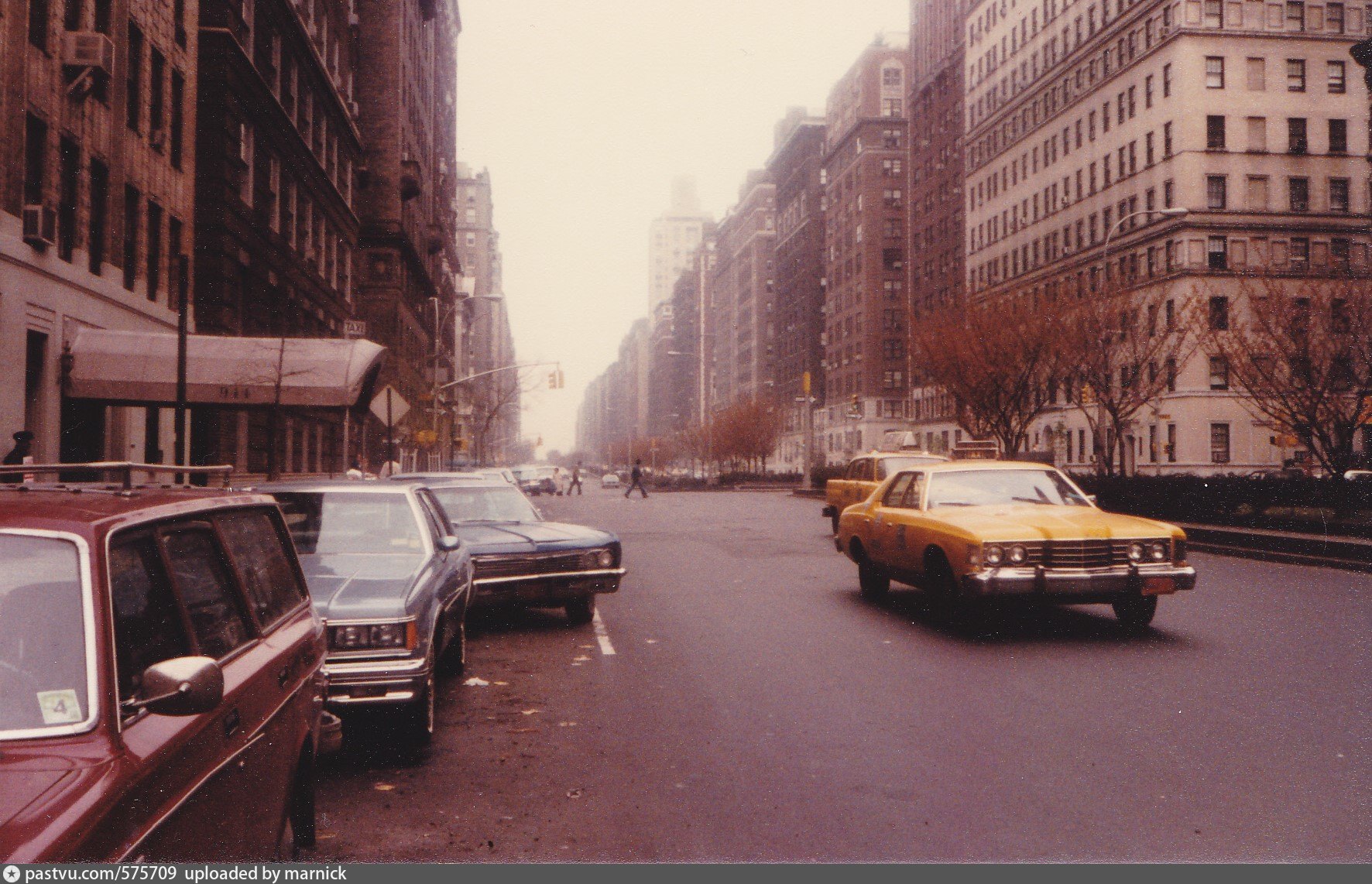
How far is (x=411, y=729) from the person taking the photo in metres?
7.04

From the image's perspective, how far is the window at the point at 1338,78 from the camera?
6712cm

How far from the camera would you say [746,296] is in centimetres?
16738

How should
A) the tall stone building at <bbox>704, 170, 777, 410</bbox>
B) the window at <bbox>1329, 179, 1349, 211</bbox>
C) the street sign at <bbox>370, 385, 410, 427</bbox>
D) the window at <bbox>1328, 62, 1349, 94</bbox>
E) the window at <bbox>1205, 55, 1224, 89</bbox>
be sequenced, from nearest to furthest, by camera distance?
1. the street sign at <bbox>370, 385, 410, 427</bbox>
2. the window at <bbox>1205, 55, 1224, 89</bbox>
3. the window at <bbox>1329, 179, 1349, 211</bbox>
4. the window at <bbox>1328, 62, 1349, 94</bbox>
5. the tall stone building at <bbox>704, 170, 777, 410</bbox>

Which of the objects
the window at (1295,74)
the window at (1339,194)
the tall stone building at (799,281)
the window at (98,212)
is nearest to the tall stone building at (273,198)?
the window at (98,212)

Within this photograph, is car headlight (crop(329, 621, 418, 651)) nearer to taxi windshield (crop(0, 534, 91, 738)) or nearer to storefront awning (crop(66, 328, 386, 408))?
taxi windshield (crop(0, 534, 91, 738))

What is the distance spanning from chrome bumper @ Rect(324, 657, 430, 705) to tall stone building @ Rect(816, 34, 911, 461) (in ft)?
331

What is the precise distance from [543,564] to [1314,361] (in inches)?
883

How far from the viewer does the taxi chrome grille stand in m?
11.8

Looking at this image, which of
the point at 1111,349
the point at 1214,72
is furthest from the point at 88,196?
the point at 1214,72

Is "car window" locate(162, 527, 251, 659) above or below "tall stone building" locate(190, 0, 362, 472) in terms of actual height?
below

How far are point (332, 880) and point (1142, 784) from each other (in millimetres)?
4393

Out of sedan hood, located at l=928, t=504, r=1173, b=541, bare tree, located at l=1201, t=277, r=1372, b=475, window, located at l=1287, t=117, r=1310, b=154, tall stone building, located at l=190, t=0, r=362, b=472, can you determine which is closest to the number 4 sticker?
sedan hood, located at l=928, t=504, r=1173, b=541

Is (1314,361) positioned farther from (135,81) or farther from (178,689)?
(178,689)

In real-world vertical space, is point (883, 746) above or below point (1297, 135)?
below
